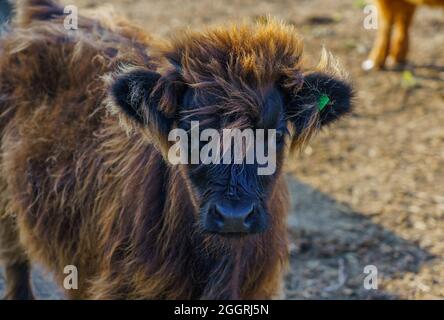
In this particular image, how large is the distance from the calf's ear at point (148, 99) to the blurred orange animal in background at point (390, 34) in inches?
255

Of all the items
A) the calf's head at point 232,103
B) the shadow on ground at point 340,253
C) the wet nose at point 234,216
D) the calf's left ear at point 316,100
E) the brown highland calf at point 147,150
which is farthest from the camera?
the shadow on ground at point 340,253

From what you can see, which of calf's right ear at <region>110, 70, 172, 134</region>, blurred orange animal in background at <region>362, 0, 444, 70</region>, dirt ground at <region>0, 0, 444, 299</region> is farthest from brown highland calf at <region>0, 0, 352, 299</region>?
blurred orange animal in background at <region>362, 0, 444, 70</region>

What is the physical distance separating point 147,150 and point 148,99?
1.66 ft

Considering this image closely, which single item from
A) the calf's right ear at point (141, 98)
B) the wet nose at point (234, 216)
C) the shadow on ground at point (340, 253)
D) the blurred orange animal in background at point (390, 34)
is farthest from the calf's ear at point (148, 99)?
the blurred orange animal in background at point (390, 34)

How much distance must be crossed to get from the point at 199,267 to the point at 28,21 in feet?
7.81

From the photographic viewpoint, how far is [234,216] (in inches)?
146

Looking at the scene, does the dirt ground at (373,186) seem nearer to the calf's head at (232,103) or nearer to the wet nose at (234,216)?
the calf's head at (232,103)

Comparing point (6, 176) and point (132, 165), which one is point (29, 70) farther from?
point (132, 165)

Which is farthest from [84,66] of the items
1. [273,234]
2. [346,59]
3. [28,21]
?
[346,59]

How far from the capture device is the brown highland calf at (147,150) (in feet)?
13.0

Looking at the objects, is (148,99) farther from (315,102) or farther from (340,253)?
(340,253)

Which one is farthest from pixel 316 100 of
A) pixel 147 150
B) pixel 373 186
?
pixel 373 186

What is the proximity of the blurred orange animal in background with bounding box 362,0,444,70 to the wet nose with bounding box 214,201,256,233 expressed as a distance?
6707mm

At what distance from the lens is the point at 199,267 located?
14.2 feet
